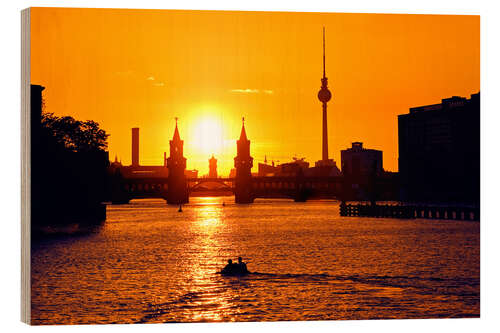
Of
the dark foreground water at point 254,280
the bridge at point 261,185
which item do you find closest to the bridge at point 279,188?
the bridge at point 261,185

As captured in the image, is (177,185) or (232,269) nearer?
(232,269)

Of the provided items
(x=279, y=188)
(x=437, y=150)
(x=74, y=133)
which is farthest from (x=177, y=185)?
(x=74, y=133)

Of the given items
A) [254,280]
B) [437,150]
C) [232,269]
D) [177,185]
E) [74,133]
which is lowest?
[254,280]

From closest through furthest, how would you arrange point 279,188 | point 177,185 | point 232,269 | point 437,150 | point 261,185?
point 232,269 < point 437,150 < point 279,188 < point 177,185 < point 261,185

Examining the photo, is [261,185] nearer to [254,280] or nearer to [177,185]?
[177,185]

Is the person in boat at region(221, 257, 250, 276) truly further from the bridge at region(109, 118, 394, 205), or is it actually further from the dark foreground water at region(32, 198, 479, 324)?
the bridge at region(109, 118, 394, 205)

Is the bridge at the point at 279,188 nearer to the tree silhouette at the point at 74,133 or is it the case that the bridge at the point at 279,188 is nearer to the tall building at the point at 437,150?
the tall building at the point at 437,150

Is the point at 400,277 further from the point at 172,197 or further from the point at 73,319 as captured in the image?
the point at 172,197

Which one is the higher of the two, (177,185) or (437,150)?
(437,150)
